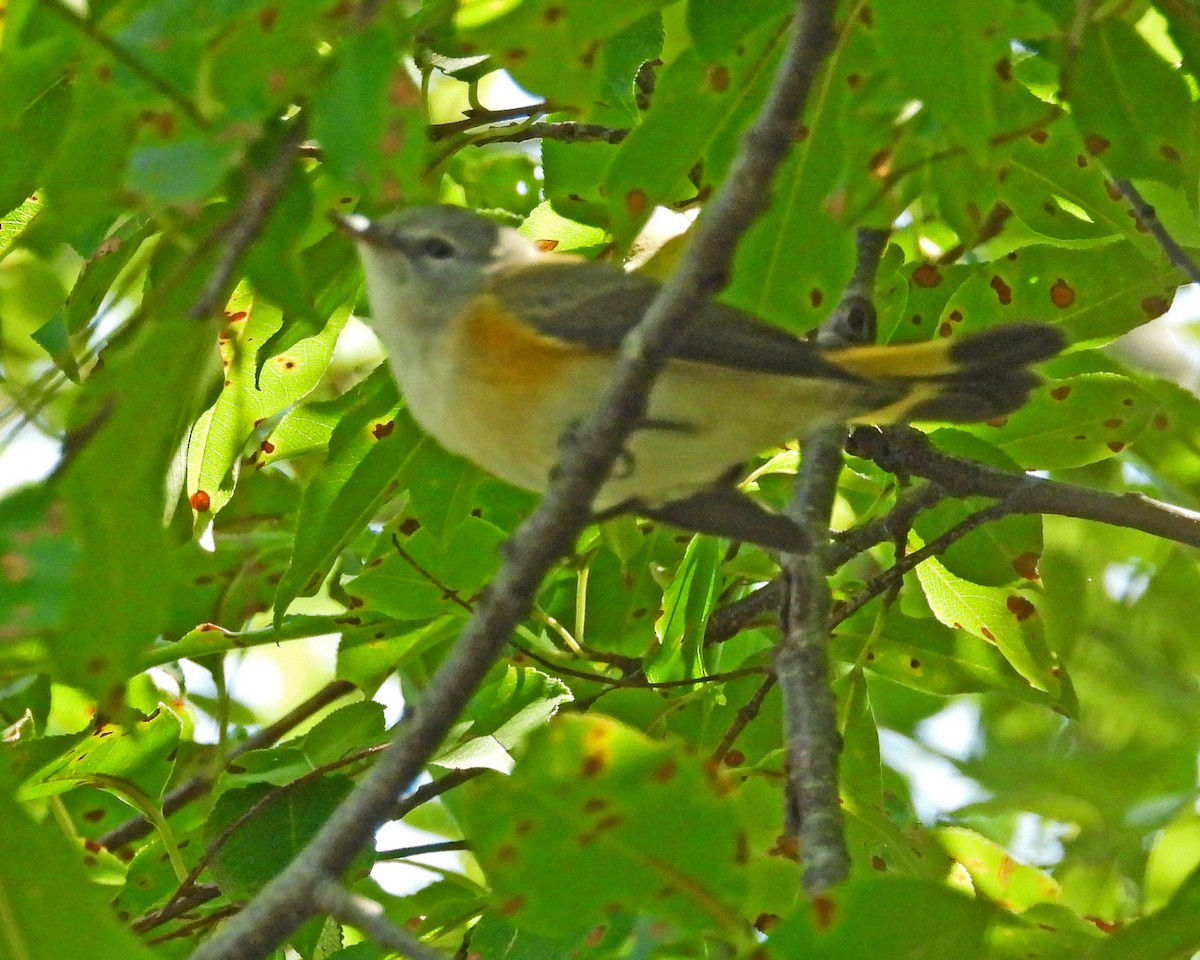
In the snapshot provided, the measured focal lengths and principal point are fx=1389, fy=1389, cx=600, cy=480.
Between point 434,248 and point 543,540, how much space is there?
4.63 ft

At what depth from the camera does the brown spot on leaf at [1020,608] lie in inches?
123

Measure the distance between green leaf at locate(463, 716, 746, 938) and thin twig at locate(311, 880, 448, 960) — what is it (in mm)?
116

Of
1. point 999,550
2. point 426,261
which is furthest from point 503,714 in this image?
point 999,550

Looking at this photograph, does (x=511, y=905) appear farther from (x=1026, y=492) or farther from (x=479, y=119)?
(x=479, y=119)

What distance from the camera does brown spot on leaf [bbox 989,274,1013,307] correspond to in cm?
304

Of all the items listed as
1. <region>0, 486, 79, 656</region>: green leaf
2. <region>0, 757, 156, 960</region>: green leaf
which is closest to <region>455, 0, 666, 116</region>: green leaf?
<region>0, 486, 79, 656</region>: green leaf

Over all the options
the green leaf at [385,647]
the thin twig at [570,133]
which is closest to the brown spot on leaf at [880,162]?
the thin twig at [570,133]

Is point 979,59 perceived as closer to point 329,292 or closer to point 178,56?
point 178,56

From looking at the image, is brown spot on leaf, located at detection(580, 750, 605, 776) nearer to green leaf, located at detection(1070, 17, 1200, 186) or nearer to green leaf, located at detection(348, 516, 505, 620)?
green leaf, located at detection(1070, 17, 1200, 186)

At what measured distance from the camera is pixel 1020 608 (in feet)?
10.3

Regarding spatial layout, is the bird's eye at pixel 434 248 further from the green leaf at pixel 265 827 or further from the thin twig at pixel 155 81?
the thin twig at pixel 155 81

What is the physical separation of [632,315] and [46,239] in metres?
1.21

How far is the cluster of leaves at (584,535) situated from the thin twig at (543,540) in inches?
5.2

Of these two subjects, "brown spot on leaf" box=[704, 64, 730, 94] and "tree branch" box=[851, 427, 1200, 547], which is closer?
"brown spot on leaf" box=[704, 64, 730, 94]
